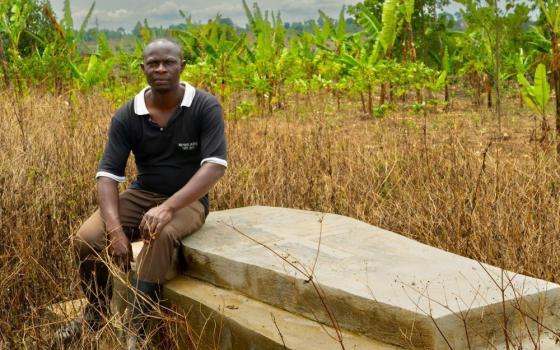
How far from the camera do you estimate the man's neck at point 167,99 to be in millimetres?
3553

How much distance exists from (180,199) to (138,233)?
0.52 meters

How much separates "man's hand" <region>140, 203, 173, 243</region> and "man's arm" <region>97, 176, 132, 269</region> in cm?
15

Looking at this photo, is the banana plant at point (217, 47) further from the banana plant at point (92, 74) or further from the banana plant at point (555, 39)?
the banana plant at point (555, 39)

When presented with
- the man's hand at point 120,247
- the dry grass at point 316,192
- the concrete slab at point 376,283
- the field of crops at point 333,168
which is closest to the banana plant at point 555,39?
the field of crops at point 333,168

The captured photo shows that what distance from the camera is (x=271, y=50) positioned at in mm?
10320

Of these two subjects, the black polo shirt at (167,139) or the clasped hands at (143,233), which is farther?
the black polo shirt at (167,139)

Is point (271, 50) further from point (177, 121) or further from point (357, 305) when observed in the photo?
point (357, 305)

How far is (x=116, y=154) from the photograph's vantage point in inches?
141

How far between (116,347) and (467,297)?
1.28 metres

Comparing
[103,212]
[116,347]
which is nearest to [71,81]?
[103,212]

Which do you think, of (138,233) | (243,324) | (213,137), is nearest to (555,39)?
(213,137)

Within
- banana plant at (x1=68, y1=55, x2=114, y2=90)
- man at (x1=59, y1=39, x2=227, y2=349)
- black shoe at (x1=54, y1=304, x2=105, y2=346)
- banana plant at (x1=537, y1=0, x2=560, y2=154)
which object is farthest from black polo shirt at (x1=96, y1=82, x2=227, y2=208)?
banana plant at (x1=68, y1=55, x2=114, y2=90)

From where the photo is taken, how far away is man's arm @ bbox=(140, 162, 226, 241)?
10.7 feet

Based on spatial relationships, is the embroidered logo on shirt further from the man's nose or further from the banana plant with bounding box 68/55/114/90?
the banana plant with bounding box 68/55/114/90
